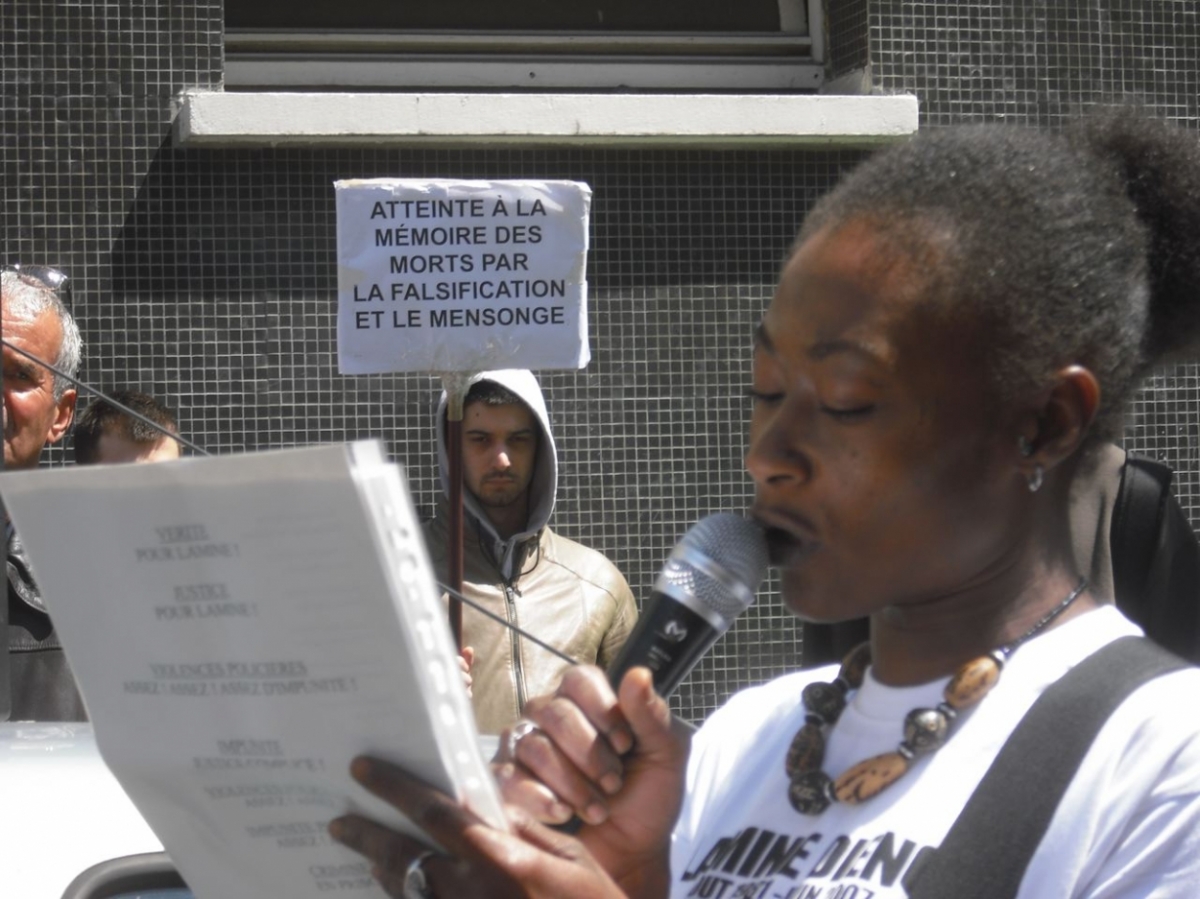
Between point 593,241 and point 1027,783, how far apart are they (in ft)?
18.2

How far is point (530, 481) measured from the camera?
4.82m

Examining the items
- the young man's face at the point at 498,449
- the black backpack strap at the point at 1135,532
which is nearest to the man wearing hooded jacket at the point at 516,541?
the young man's face at the point at 498,449

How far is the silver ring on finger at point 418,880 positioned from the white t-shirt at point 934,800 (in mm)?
283

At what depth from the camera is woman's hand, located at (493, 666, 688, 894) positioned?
4.30 ft

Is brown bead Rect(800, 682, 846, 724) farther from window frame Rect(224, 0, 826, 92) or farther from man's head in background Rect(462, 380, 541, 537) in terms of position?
window frame Rect(224, 0, 826, 92)

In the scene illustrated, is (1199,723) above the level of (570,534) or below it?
above

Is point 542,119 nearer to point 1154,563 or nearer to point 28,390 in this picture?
point 28,390

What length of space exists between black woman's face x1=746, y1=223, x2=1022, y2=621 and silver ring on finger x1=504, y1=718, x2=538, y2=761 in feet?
0.84

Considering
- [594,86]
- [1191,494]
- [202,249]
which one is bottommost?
[1191,494]

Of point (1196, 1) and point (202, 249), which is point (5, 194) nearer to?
point (202, 249)

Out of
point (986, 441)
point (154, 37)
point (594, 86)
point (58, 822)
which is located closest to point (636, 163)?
point (594, 86)

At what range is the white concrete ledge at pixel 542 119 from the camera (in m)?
6.36

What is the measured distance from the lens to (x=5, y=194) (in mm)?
6301

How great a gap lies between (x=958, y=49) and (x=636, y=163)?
1.38 m
